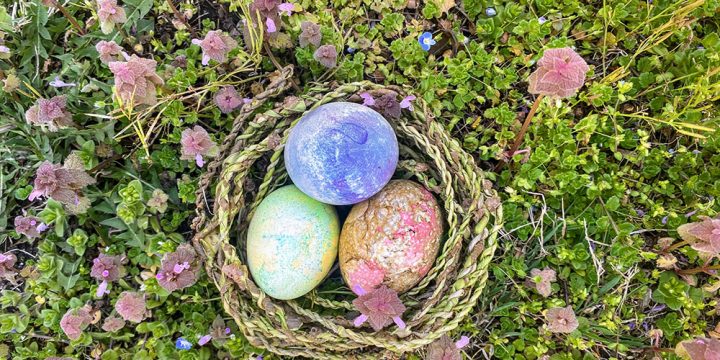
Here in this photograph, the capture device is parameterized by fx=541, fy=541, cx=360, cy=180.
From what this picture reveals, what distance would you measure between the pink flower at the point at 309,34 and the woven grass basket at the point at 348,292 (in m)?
0.16

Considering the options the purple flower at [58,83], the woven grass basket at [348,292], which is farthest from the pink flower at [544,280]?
the purple flower at [58,83]

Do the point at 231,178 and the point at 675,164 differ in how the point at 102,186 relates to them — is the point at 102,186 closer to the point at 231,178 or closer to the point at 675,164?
the point at 231,178

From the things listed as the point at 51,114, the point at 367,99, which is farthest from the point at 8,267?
the point at 367,99

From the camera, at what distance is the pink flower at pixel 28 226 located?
7.18ft

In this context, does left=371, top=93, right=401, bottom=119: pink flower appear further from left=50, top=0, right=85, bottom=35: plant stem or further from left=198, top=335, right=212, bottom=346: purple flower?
left=50, top=0, right=85, bottom=35: plant stem

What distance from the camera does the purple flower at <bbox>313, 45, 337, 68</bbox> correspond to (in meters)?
2.15

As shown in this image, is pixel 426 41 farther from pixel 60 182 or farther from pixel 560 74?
pixel 60 182

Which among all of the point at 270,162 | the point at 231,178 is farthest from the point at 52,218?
the point at 270,162

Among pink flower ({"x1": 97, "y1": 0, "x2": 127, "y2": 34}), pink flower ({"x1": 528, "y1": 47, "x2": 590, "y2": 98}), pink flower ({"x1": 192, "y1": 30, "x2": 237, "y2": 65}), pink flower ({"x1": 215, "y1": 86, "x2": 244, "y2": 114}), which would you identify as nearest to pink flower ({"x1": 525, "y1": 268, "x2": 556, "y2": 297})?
pink flower ({"x1": 528, "y1": 47, "x2": 590, "y2": 98})

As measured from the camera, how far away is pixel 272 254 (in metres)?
1.95

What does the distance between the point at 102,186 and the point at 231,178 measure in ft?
2.33

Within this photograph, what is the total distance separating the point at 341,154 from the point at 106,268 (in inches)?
43.0

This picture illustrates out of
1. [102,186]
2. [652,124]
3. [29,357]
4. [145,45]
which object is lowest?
[29,357]

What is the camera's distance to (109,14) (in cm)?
210
